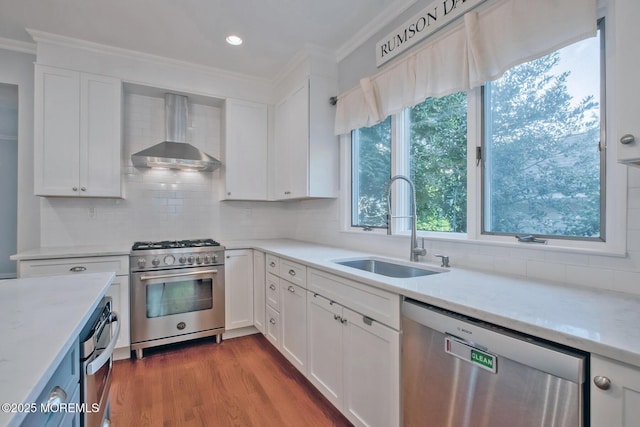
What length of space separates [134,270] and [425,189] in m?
2.45

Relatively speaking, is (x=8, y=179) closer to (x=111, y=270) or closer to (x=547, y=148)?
(x=111, y=270)

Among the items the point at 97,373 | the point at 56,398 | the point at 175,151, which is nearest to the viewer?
the point at 56,398

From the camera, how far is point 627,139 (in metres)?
0.90

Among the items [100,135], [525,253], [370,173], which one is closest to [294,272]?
[370,173]

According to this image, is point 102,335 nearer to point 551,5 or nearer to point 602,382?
point 602,382

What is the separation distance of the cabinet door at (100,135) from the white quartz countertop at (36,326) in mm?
1662

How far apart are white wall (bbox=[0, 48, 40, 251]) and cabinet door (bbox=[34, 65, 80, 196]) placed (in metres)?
0.35

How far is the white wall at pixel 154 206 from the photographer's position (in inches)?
116

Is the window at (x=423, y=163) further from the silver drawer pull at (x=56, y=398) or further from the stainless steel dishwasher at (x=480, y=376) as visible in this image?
the silver drawer pull at (x=56, y=398)

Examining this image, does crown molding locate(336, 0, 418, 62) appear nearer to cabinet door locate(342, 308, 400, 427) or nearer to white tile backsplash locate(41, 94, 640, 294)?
white tile backsplash locate(41, 94, 640, 294)

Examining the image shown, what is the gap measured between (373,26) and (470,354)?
2.36 meters

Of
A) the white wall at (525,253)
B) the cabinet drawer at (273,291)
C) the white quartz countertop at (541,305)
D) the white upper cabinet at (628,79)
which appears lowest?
the cabinet drawer at (273,291)

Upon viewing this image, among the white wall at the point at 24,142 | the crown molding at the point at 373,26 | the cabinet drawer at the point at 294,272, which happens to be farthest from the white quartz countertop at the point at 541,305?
the white wall at the point at 24,142

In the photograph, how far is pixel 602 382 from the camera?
788 mm
